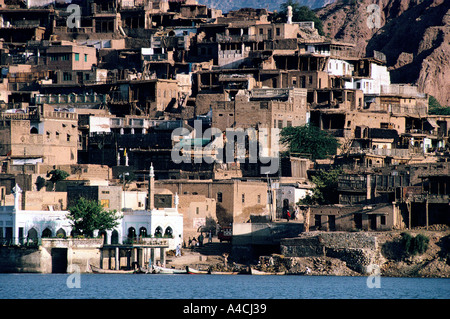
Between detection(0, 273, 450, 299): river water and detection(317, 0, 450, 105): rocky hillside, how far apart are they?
44627 mm

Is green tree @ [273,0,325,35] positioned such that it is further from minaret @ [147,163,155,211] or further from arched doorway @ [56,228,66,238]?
arched doorway @ [56,228,66,238]

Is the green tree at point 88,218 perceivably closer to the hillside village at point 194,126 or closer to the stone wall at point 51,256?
the hillside village at point 194,126

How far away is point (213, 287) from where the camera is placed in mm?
58250

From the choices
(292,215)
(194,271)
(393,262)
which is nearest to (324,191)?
(292,215)

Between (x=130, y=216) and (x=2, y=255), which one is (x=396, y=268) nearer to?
(x=130, y=216)

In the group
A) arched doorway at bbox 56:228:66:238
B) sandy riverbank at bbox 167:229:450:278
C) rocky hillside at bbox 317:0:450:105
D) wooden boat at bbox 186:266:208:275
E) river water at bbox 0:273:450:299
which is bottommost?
river water at bbox 0:273:450:299

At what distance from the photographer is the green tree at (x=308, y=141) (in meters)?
80.9

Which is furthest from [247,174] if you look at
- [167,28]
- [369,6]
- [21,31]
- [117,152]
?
[369,6]

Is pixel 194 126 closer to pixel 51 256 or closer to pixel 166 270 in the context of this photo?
pixel 166 270

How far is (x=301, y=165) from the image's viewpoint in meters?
79.2

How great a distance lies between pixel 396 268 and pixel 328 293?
29.8 ft

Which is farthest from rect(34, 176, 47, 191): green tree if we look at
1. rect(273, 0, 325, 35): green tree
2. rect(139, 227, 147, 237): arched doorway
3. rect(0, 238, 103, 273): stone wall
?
rect(273, 0, 325, 35): green tree

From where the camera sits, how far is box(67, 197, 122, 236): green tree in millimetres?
68312

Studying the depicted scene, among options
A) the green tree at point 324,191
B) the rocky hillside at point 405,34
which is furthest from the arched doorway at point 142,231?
the rocky hillside at point 405,34
